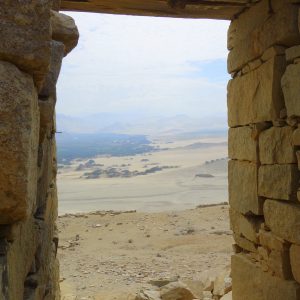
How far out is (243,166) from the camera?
4559 mm

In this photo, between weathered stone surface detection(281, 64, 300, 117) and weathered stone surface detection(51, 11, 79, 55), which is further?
weathered stone surface detection(281, 64, 300, 117)

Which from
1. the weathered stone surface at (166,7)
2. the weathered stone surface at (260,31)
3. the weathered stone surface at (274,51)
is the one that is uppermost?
the weathered stone surface at (166,7)

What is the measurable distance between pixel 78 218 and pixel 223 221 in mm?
4604

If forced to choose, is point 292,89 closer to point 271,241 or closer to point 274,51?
point 274,51

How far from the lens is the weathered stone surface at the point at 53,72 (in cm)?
249

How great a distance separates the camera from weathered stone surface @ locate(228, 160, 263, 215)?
4.28m

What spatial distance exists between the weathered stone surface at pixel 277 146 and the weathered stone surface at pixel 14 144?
2597 mm

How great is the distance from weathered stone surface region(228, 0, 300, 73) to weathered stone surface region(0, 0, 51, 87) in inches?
101

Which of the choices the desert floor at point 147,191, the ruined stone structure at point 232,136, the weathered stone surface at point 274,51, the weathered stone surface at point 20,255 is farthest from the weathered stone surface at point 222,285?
the desert floor at point 147,191

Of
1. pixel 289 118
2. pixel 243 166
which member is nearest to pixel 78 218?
pixel 243 166

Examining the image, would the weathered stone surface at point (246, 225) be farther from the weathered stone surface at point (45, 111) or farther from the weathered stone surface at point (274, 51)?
the weathered stone surface at point (45, 111)

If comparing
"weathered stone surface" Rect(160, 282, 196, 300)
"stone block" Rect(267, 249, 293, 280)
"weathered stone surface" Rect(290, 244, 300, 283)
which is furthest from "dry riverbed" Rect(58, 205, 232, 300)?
"weathered stone surface" Rect(290, 244, 300, 283)

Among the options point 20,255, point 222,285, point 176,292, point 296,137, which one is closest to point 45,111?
point 20,255

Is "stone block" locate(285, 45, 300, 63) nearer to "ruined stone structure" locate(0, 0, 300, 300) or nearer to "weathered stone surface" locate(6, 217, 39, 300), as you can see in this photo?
"ruined stone structure" locate(0, 0, 300, 300)
